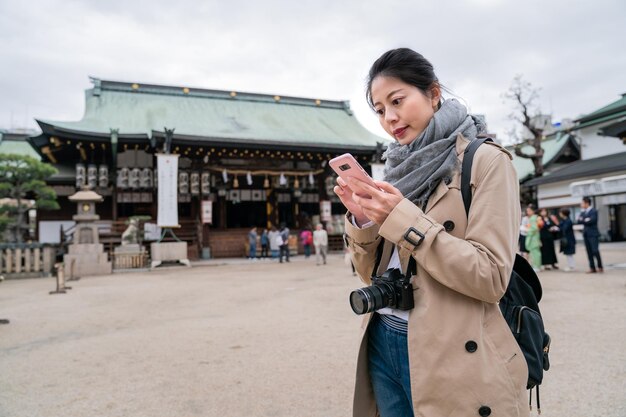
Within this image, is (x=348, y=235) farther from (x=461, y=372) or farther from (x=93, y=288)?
(x=93, y=288)

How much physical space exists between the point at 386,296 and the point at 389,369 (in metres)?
0.33

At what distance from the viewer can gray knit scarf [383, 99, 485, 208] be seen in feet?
4.09

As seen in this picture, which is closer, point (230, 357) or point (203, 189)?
point (230, 357)

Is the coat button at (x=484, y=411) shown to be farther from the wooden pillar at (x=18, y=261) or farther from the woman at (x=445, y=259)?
the wooden pillar at (x=18, y=261)

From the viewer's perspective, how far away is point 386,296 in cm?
120

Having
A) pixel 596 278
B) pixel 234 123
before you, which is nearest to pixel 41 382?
pixel 596 278

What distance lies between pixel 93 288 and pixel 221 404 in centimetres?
803

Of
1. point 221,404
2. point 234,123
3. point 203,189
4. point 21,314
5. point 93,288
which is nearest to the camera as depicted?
point 221,404

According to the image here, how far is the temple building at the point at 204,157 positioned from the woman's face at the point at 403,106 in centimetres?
1468

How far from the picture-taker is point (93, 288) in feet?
31.4

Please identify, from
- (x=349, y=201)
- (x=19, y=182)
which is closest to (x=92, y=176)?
(x=19, y=182)

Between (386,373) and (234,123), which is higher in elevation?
(234,123)

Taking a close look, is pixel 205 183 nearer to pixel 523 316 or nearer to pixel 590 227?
pixel 590 227

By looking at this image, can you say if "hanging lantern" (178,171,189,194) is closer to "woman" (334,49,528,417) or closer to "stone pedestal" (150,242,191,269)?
"stone pedestal" (150,242,191,269)
